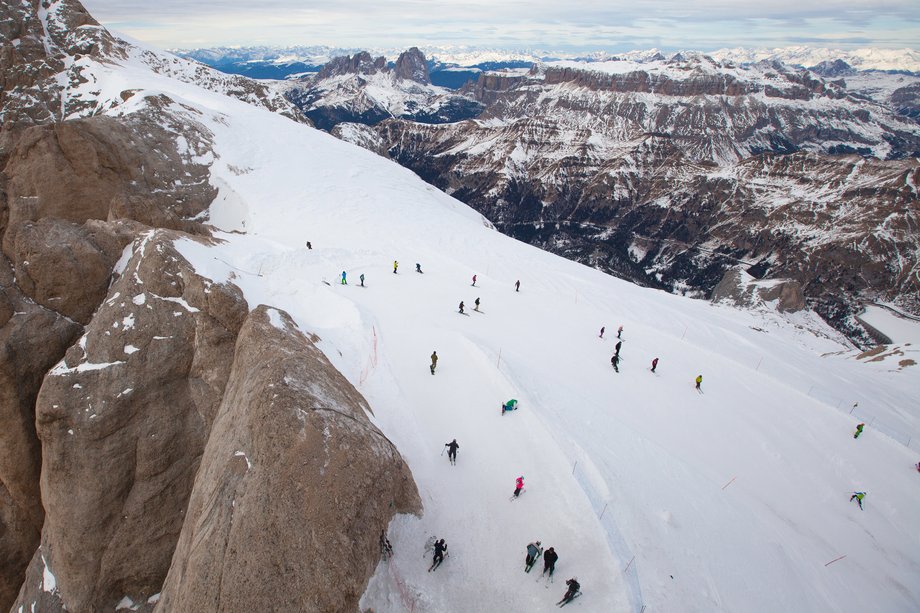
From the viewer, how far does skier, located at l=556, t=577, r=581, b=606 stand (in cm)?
Result: 1398

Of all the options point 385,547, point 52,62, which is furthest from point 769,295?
point 52,62

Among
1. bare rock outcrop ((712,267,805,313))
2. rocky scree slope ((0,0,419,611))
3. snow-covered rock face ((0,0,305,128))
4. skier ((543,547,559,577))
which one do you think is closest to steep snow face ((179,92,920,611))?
skier ((543,547,559,577))

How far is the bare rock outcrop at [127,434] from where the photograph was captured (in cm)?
1795

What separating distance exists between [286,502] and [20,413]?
58.0 ft

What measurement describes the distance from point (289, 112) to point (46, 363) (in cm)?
12877

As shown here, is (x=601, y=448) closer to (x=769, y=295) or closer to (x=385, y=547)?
(x=385, y=547)

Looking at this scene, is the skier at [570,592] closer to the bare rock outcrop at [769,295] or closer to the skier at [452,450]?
the skier at [452,450]

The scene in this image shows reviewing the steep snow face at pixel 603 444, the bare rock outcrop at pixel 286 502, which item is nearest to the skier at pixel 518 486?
the steep snow face at pixel 603 444

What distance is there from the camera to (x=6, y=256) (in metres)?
23.3

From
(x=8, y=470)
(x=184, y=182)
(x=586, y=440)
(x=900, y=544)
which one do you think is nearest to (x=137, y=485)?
(x=8, y=470)

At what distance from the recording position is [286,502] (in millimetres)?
12062

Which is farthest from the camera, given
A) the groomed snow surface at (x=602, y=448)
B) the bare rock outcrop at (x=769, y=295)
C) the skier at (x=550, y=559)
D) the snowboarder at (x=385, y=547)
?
the bare rock outcrop at (x=769, y=295)

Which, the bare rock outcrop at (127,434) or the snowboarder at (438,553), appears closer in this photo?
the snowboarder at (438,553)

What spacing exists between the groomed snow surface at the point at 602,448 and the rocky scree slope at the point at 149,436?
9.06 feet
